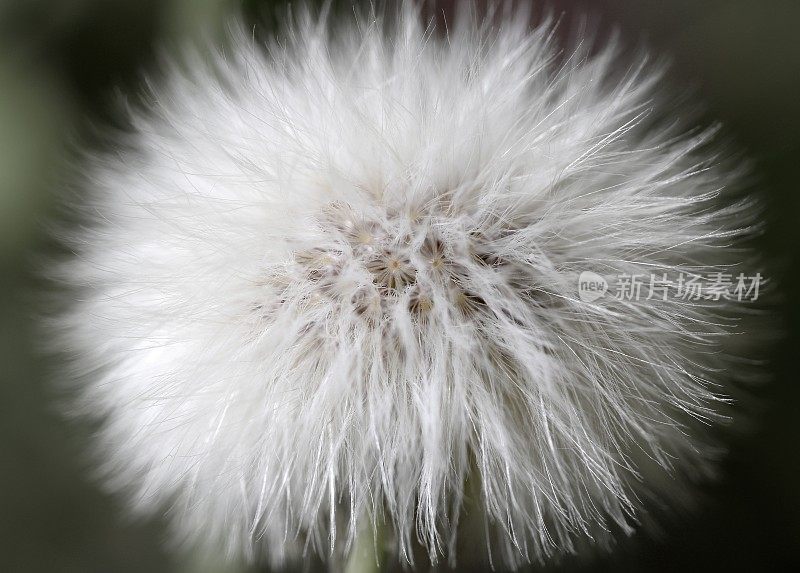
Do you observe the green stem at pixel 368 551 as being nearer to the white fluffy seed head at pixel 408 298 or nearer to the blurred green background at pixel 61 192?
the white fluffy seed head at pixel 408 298

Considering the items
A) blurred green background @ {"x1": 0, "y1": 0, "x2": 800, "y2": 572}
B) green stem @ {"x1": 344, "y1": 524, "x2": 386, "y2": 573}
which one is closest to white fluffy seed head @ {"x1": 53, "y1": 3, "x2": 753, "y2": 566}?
green stem @ {"x1": 344, "y1": 524, "x2": 386, "y2": 573}

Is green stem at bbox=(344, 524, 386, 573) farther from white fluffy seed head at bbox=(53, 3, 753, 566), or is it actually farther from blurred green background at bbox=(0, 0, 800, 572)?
blurred green background at bbox=(0, 0, 800, 572)

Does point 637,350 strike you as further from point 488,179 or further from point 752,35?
point 752,35

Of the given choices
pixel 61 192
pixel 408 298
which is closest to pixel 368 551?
pixel 408 298

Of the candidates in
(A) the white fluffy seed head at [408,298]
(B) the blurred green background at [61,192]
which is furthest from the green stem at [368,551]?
(B) the blurred green background at [61,192]

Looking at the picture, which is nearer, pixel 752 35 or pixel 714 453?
pixel 714 453

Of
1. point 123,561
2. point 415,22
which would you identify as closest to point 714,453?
point 415,22
